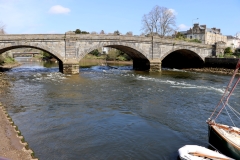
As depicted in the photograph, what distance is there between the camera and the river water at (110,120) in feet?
32.1

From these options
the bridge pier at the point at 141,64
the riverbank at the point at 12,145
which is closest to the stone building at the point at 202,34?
the bridge pier at the point at 141,64

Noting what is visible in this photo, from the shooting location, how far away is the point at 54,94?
68.5ft

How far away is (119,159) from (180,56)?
48.0 metres

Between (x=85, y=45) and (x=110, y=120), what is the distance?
79.4ft

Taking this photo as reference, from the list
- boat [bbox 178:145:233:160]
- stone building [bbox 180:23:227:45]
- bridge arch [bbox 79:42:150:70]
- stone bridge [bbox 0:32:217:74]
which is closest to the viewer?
boat [bbox 178:145:233:160]

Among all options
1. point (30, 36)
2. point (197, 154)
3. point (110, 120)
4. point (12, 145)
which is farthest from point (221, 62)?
point (12, 145)

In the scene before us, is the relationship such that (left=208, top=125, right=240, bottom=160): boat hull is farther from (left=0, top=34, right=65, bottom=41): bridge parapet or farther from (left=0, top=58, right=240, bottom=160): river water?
(left=0, top=34, right=65, bottom=41): bridge parapet

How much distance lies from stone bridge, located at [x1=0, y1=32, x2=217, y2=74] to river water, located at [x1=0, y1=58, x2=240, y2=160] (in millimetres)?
12526

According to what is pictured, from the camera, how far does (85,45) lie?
3625 centimetres

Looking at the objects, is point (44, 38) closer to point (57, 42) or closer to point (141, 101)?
point (57, 42)

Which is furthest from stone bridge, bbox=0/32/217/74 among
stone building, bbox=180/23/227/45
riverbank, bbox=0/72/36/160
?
stone building, bbox=180/23/227/45

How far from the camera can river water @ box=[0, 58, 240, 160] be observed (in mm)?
9770

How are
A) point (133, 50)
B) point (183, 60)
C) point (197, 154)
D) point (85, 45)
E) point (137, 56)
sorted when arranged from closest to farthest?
point (197, 154) → point (85, 45) → point (133, 50) → point (137, 56) → point (183, 60)

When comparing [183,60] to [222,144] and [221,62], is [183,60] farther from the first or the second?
[222,144]
